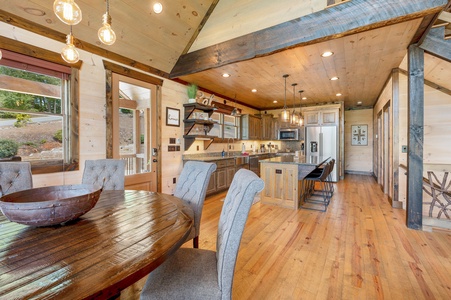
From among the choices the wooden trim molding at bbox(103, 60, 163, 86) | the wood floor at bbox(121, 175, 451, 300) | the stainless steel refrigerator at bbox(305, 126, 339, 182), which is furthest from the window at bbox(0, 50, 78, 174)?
the stainless steel refrigerator at bbox(305, 126, 339, 182)

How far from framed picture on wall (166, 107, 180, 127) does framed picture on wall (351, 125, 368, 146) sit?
6.61 metres

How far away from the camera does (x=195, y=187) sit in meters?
1.84

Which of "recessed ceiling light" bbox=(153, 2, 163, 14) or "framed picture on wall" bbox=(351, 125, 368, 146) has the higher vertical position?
"recessed ceiling light" bbox=(153, 2, 163, 14)

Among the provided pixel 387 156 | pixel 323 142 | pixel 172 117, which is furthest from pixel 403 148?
pixel 172 117

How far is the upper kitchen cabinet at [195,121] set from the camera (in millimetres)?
4555

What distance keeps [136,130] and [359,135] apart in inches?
297

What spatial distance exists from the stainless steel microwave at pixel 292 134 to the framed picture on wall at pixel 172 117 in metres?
4.40

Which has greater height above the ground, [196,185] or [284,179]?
[196,185]

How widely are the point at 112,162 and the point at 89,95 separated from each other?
54.0 inches

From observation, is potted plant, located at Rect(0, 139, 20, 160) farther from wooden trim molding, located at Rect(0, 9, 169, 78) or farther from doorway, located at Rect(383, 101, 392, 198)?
doorway, located at Rect(383, 101, 392, 198)

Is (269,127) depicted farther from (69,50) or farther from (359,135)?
(69,50)

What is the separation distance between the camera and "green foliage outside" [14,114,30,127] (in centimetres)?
242

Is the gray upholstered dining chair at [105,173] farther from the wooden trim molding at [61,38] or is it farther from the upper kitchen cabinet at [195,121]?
the upper kitchen cabinet at [195,121]

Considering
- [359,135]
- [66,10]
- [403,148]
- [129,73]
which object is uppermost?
[129,73]
